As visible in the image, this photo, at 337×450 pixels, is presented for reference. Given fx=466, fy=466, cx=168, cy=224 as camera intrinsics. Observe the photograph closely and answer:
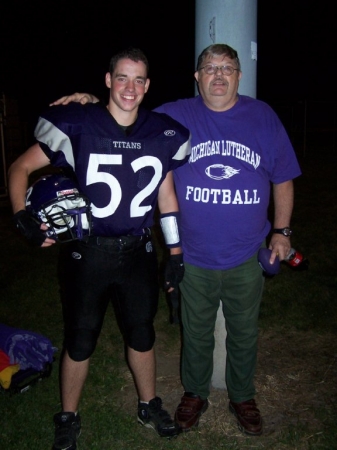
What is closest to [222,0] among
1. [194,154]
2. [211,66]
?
[211,66]

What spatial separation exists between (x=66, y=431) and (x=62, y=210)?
51.5 inches

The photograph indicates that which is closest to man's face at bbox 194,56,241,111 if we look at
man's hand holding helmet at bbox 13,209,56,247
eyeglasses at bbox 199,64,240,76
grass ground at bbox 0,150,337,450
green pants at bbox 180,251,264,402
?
eyeglasses at bbox 199,64,240,76

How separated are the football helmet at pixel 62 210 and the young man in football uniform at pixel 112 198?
0.05 m

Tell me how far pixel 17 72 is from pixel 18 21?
18.8 ft

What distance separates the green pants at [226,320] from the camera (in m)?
2.80

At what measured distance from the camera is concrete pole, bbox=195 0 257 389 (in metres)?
2.88

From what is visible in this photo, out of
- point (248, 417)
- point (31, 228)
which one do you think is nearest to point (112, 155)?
point (31, 228)

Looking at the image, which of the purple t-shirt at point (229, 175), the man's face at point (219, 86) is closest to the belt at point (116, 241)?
the purple t-shirt at point (229, 175)

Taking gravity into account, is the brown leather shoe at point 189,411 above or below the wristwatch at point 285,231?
below

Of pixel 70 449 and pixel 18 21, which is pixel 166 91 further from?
pixel 70 449

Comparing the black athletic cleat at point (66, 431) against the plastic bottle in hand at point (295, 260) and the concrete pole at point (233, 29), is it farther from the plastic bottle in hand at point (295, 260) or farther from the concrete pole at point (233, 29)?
the concrete pole at point (233, 29)

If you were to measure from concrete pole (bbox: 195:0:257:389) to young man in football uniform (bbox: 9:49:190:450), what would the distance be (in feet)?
1.93

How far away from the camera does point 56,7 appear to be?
19.8 metres

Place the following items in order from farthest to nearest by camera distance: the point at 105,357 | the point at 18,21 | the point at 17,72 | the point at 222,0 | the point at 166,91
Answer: the point at 166,91, the point at 17,72, the point at 18,21, the point at 105,357, the point at 222,0
